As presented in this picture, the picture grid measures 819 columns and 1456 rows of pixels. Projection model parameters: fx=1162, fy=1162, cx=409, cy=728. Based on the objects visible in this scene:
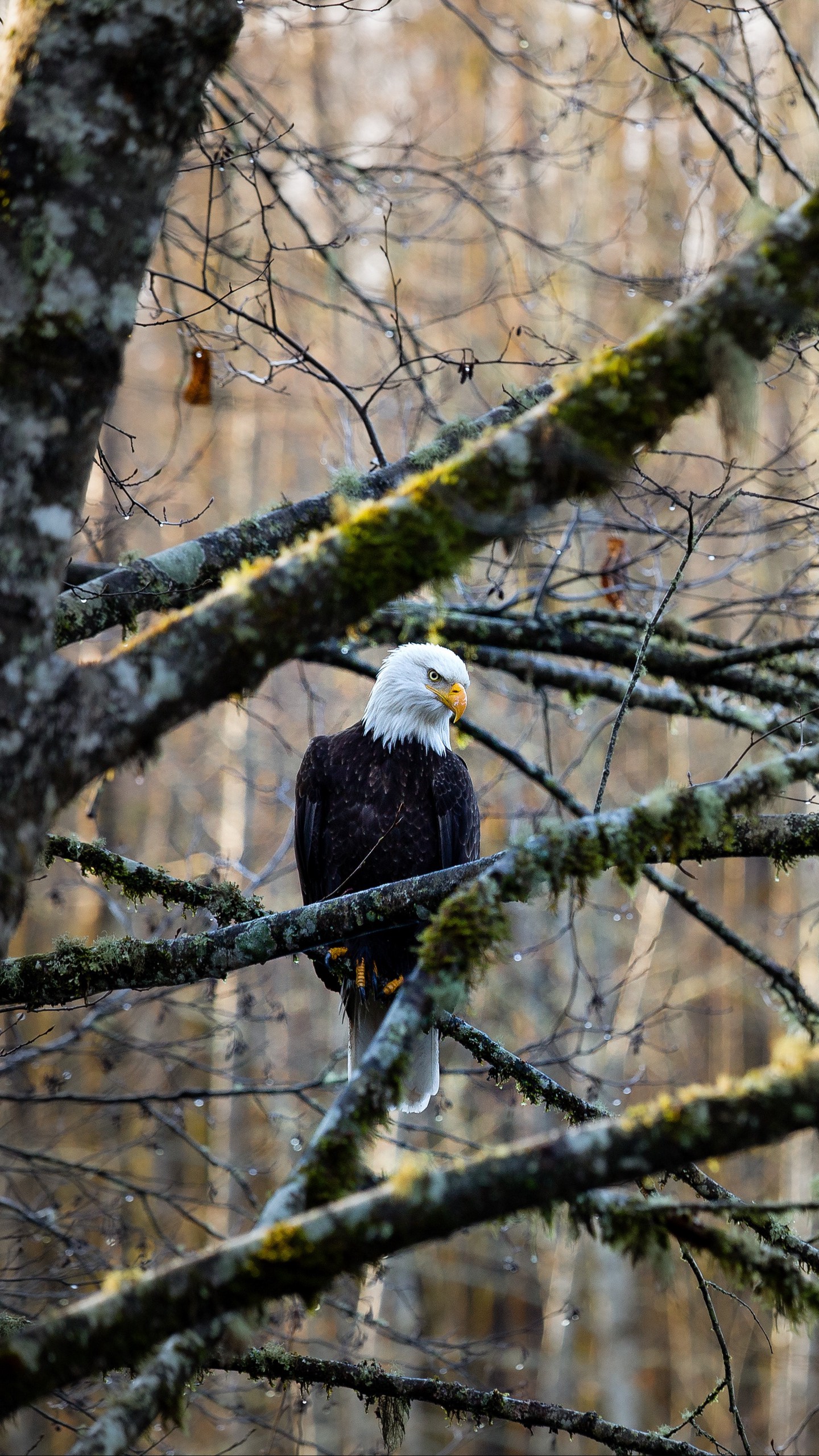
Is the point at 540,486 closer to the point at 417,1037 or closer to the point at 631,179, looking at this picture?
the point at 417,1037

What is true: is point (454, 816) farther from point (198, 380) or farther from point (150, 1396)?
point (150, 1396)

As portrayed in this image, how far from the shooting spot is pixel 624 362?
5.75ft

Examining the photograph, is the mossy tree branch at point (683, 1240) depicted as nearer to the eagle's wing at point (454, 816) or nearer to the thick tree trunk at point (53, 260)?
the thick tree trunk at point (53, 260)

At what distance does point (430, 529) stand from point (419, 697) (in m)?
3.29

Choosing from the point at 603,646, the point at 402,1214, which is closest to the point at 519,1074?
the point at 402,1214

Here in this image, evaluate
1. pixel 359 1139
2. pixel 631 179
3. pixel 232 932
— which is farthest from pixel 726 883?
pixel 359 1139

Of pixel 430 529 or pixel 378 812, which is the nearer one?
pixel 430 529

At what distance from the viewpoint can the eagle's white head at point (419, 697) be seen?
5.04 meters

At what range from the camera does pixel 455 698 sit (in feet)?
16.3

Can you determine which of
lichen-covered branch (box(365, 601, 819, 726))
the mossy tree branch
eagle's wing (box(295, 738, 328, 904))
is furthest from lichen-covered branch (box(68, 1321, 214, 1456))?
eagle's wing (box(295, 738, 328, 904))

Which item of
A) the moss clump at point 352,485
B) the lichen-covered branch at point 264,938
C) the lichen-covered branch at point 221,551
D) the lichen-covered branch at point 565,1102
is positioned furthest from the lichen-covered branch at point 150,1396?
the moss clump at point 352,485

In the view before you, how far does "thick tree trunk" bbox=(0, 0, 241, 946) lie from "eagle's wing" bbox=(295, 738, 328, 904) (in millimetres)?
3327

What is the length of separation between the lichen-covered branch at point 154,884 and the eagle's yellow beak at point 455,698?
1.72 m

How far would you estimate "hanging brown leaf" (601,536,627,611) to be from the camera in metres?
4.82
